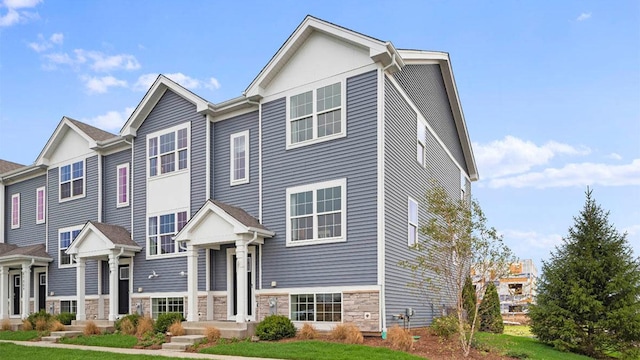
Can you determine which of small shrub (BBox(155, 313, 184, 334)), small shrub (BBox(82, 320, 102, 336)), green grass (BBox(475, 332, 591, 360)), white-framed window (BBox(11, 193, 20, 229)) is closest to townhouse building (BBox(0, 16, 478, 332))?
small shrub (BBox(155, 313, 184, 334))

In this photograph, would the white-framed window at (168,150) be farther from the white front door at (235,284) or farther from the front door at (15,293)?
the front door at (15,293)

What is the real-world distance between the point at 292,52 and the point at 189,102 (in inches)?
191

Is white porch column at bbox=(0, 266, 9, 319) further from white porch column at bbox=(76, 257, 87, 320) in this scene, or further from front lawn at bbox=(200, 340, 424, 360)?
front lawn at bbox=(200, 340, 424, 360)

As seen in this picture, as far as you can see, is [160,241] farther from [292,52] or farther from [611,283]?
[611,283]

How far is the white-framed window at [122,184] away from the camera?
22.2 meters

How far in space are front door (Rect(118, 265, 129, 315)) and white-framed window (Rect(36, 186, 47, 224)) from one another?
675 cm

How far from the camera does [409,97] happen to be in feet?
60.0

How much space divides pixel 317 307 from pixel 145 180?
30.4ft

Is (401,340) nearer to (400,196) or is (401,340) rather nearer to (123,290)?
(400,196)

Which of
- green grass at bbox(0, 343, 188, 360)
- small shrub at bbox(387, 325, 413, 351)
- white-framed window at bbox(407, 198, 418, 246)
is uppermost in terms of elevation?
white-framed window at bbox(407, 198, 418, 246)

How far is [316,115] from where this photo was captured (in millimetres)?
16672

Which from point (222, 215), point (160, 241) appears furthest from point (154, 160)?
point (222, 215)

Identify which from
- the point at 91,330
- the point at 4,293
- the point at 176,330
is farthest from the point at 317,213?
the point at 4,293

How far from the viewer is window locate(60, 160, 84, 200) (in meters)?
24.0
